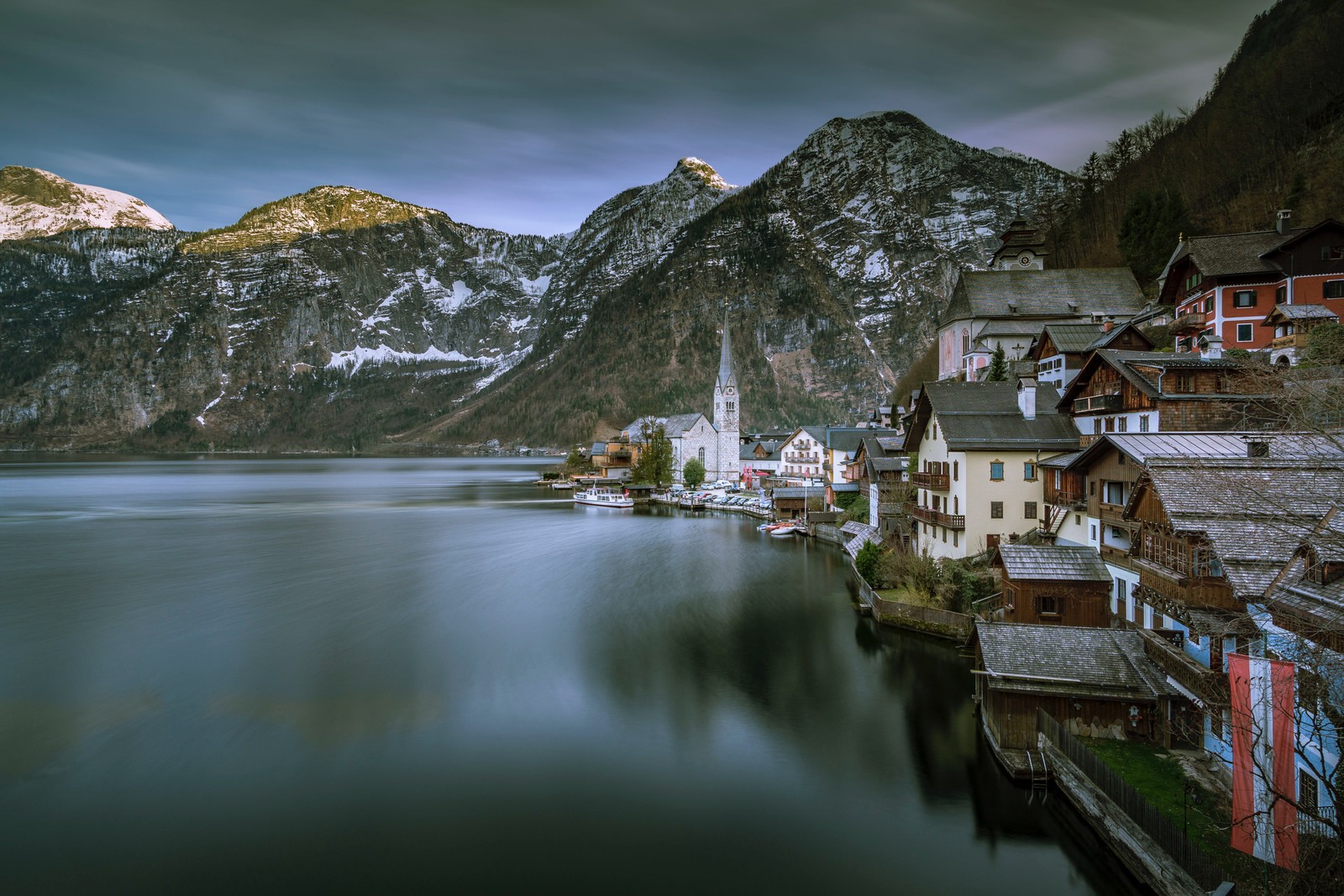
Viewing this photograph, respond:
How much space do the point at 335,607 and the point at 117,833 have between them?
20619mm

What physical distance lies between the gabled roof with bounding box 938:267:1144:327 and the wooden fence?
4639cm

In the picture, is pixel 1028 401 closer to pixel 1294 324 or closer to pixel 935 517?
pixel 935 517

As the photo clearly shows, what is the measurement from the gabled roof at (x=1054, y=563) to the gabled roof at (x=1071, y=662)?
3810 mm

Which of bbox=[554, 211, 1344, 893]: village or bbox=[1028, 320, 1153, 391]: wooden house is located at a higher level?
bbox=[1028, 320, 1153, 391]: wooden house

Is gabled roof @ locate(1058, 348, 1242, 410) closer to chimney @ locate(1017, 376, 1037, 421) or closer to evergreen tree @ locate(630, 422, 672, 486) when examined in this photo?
chimney @ locate(1017, 376, 1037, 421)

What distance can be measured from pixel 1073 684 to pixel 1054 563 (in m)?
5.69

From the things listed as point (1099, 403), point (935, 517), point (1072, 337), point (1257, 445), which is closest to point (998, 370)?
point (1072, 337)

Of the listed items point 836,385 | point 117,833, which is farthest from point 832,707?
point 836,385

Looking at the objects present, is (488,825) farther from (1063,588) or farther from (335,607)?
(335,607)

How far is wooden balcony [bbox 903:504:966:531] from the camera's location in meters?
28.3

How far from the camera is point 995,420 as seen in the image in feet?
93.5

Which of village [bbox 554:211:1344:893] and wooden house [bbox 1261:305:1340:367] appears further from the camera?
wooden house [bbox 1261:305:1340:367]

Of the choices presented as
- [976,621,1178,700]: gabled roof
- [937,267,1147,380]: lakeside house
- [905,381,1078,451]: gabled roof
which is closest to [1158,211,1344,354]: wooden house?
[905,381,1078,451]: gabled roof

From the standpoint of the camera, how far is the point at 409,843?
45.9 feet
